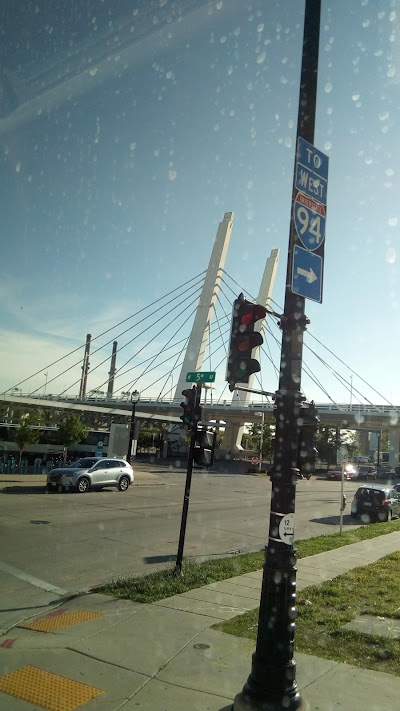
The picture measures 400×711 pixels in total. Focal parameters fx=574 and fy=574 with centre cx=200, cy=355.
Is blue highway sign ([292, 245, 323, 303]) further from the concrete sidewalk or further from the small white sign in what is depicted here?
the concrete sidewalk

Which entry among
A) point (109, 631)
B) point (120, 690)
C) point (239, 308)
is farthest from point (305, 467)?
point (109, 631)

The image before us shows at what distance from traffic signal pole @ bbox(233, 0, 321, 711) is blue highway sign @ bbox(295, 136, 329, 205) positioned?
15cm

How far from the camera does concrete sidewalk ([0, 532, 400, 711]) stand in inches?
195

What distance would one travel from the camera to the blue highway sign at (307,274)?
5379mm

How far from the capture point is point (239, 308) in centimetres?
571

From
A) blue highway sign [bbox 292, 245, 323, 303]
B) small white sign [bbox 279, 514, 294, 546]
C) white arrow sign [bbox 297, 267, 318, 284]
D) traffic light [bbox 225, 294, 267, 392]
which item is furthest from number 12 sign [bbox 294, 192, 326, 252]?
small white sign [bbox 279, 514, 294, 546]

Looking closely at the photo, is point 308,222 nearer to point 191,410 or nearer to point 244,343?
point 244,343

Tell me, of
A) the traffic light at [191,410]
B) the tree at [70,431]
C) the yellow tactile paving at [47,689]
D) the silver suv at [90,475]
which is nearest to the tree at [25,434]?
the tree at [70,431]

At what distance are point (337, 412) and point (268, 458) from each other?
34.4 ft

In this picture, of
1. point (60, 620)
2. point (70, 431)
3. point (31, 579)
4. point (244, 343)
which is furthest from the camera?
point (70, 431)

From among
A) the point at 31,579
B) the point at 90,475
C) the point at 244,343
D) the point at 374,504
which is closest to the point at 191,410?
the point at 31,579

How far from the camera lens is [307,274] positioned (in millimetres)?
5500

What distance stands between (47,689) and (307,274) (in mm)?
4494

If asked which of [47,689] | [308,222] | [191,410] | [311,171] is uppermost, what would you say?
[311,171]
